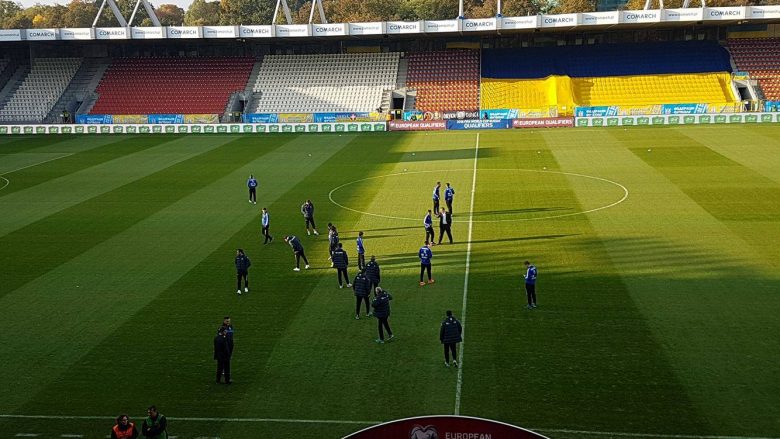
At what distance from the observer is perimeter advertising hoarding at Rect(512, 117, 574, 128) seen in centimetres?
6412

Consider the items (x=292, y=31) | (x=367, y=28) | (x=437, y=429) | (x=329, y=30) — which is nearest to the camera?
(x=437, y=429)

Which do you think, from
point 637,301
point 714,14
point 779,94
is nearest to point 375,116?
point 714,14

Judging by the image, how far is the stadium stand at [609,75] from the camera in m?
71.6

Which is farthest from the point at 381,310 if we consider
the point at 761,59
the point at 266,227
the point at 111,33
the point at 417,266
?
the point at 761,59

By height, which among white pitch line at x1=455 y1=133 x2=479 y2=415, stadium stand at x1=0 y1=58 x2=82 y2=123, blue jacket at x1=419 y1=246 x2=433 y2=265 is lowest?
white pitch line at x1=455 y1=133 x2=479 y2=415

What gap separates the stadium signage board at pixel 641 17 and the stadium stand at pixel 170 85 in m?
37.2

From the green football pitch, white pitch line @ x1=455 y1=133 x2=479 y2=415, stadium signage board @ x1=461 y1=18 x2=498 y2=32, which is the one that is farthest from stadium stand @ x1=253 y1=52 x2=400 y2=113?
white pitch line @ x1=455 y1=133 x2=479 y2=415

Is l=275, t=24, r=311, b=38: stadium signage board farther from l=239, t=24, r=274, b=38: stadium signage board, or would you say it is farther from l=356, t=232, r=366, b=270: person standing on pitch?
l=356, t=232, r=366, b=270: person standing on pitch

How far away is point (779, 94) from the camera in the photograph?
7025 centimetres

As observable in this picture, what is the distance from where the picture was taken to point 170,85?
264ft

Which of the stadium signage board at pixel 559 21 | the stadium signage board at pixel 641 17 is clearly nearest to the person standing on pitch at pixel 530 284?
the stadium signage board at pixel 559 21

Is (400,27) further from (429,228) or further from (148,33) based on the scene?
(429,228)

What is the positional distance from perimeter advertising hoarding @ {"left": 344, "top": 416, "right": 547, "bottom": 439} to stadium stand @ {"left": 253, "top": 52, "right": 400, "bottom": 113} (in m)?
67.1

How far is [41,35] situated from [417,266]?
6531 cm
